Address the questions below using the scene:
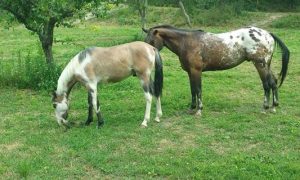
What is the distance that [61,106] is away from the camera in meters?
8.12

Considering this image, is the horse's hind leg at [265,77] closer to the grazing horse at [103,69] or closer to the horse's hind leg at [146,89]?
the grazing horse at [103,69]

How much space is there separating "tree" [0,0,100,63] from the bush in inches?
23.6

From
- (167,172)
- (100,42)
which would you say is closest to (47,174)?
(167,172)

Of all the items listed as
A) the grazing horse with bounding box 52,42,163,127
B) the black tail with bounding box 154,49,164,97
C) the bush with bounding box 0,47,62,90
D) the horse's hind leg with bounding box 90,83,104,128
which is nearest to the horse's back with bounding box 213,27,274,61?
the black tail with bounding box 154,49,164,97

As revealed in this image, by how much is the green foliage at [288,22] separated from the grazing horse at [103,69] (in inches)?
754

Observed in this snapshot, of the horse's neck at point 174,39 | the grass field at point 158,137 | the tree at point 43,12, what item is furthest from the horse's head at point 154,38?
the tree at point 43,12

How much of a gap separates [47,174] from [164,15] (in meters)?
24.8

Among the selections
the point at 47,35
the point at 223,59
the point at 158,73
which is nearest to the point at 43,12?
the point at 47,35

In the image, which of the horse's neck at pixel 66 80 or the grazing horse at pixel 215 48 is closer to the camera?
the horse's neck at pixel 66 80

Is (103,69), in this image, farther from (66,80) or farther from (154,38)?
(154,38)

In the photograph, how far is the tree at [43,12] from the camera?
415 inches

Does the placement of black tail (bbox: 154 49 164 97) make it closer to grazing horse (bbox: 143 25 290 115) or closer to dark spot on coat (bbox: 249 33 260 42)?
grazing horse (bbox: 143 25 290 115)

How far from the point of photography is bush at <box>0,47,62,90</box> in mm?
11097

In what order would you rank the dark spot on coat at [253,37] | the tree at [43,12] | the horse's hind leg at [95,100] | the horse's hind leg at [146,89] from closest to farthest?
the horse's hind leg at [95,100] < the horse's hind leg at [146,89] < the dark spot on coat at [253,37] < the tree at [43,12]
